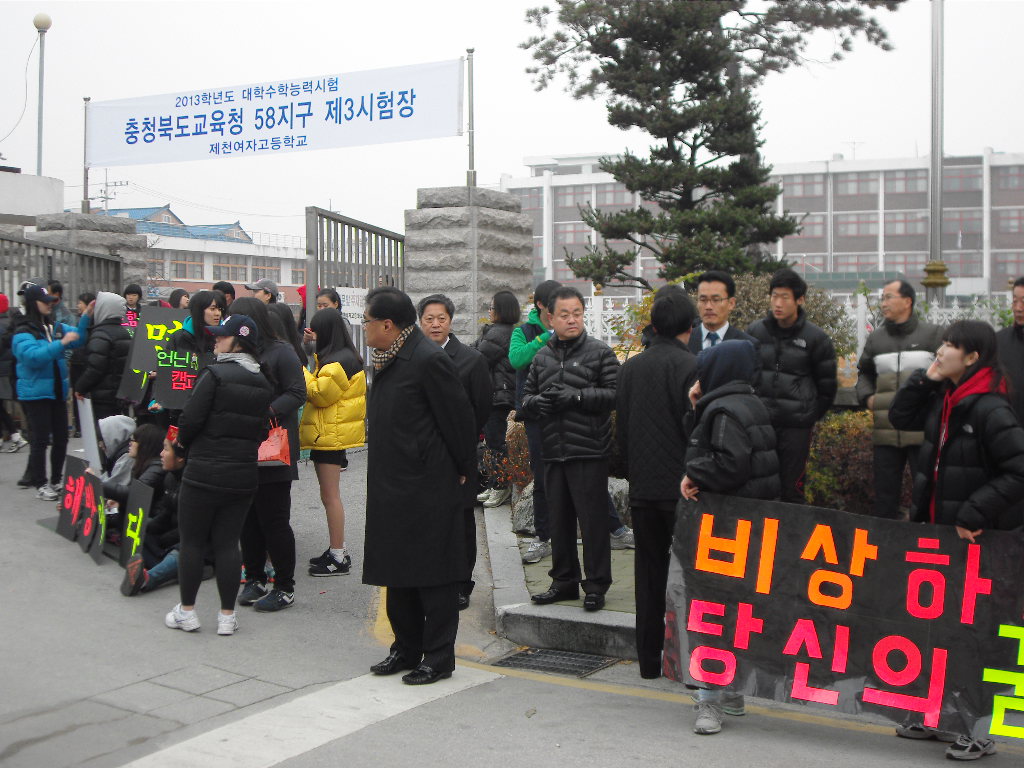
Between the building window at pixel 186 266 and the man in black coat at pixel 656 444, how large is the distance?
91.4 m

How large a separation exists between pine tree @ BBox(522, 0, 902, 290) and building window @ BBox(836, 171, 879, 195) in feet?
257

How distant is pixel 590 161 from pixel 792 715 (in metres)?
109

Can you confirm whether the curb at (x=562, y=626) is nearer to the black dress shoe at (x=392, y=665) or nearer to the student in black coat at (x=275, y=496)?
the black dress shoe at (x=392, y=665)

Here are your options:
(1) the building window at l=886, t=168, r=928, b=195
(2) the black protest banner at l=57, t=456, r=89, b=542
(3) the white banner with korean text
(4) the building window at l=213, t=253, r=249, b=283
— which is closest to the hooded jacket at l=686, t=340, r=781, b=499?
(2) the black protest banner at l=57, t=456, r=89, b=542

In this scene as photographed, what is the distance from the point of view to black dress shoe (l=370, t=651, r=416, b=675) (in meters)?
5.82

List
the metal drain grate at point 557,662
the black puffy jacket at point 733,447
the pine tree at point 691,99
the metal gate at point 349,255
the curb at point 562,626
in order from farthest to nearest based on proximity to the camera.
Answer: the pine tree at point 691,99, the metal gate at point 349,255, the curb at point 562,626, the metal drain grate at point 557,662, the black puffy jacket at point 733,447

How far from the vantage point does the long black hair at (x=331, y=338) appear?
7637 millimetres

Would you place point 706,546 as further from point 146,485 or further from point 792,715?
point 146,485

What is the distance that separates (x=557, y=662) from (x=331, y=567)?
2.36 meters

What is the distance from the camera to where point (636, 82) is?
21078mm

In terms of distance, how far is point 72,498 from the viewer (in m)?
8.64

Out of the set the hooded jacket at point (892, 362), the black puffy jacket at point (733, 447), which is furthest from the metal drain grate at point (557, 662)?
the hooded jacket at point (892, 362)

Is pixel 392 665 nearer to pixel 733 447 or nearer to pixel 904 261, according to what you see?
pixel 733 447

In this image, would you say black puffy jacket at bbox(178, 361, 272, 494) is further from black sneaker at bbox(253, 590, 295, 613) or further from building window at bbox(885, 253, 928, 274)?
building window at bbox(885, 253, 928, 274)
